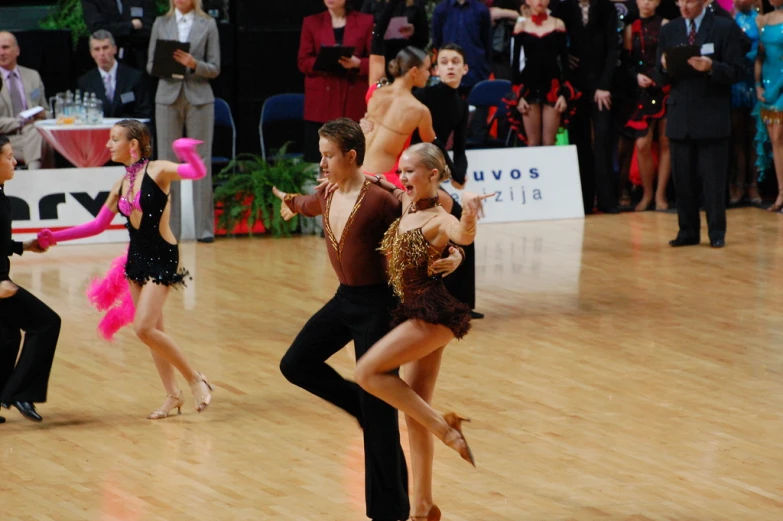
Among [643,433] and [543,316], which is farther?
[543,316]

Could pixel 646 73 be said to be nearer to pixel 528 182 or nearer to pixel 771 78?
pixel 771 78

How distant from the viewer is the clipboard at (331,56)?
10836 millimetres

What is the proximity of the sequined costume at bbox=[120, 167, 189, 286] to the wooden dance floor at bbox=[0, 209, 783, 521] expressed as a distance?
708 mm

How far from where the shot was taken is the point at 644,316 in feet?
26.8

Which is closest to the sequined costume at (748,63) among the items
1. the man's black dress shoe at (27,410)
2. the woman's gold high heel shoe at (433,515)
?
the man's black dress shoe at (27,410)

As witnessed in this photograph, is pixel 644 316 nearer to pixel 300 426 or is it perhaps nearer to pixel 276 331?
pixel 276 331

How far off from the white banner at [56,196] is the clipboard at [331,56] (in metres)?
1.91

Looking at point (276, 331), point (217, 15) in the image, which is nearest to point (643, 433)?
point (276, 331)

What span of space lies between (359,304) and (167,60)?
21.6 ft

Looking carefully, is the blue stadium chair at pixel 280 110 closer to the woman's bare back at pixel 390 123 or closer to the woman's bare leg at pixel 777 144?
the woman's bare leg at pixel 777 144

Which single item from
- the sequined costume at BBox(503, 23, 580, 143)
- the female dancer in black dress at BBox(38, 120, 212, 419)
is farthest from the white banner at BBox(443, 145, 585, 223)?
the female dancer in black dress at BBox(38, 120, 212, 419)

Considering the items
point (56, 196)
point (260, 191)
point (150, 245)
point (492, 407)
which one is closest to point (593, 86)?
point (260, 191)

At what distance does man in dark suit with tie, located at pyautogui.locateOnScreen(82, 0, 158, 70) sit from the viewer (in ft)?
37.7

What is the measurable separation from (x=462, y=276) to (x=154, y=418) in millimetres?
2389
